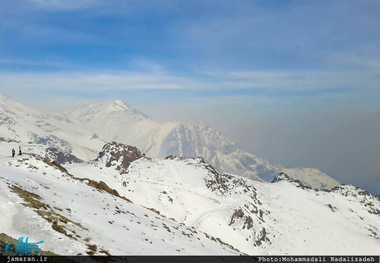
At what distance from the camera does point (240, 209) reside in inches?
4560

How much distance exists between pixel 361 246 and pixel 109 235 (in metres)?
152

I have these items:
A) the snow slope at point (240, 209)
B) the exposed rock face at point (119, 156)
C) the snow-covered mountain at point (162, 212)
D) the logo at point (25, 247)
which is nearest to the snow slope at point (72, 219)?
the snow-covered mountain at point (162, 212)

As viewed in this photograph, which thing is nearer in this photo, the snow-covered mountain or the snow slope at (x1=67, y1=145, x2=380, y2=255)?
the snow-covered mountain

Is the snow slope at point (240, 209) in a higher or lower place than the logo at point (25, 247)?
lower

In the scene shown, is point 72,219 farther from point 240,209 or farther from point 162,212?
point 240,209

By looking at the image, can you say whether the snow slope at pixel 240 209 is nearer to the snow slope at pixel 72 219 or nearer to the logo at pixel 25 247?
the snow slope at pixel 72 219

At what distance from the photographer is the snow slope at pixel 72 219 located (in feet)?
71.9

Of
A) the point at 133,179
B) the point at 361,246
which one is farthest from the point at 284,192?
the point at 133,179

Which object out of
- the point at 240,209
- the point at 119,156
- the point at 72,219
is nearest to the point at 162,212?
the point at 240,209

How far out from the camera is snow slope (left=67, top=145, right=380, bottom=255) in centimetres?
10662

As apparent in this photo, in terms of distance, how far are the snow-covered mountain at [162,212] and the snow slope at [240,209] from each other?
0.45 meters

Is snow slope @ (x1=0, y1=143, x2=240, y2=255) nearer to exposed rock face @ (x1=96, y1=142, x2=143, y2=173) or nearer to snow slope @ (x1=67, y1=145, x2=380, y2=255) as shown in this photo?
snow slope @ (x1=67, y1=145, x2=380, y2=255)

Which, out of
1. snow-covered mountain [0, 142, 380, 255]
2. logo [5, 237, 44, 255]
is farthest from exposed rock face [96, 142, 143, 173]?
logo [5, 237, 44, 255]

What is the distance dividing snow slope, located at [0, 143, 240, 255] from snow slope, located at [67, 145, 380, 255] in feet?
201
